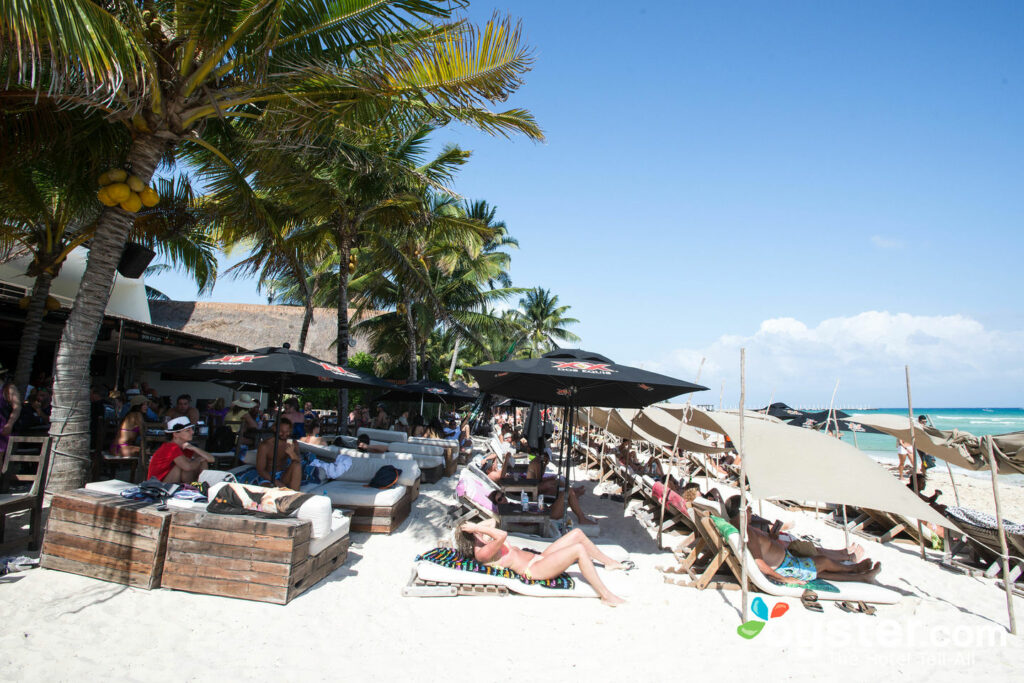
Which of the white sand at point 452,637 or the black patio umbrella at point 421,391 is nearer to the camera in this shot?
the white sand at point 452,637

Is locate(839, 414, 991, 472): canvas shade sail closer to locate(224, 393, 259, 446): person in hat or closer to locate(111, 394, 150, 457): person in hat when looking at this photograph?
locate(111, 394, 150, 457): person in hat

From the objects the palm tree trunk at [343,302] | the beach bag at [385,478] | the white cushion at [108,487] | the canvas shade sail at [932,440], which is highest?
the palm tree trunk at [343,302]

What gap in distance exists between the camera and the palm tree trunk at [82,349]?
5199 mm

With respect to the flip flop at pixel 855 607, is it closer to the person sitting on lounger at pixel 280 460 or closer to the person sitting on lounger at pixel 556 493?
the person sitting on lounger at pixel 556 493

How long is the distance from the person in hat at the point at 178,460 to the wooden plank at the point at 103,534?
2.68 ft

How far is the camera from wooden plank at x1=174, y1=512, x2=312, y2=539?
388cm

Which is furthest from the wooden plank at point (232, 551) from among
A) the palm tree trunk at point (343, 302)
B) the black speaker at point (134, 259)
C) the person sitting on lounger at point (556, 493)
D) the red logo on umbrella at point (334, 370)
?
the palm tree trunk at point (343, 302)

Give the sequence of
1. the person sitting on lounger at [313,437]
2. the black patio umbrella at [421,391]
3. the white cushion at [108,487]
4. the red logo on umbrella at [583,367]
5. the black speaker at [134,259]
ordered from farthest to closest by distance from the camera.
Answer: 1. the black patio umbrella at [421,391]
2. the person sitting on lounger at [313,437]
3. the black speaker at [134,259]
4. the red logo on umbrella at [583,367]
5. the white cushion at [108,487]

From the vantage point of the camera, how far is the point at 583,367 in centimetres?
544

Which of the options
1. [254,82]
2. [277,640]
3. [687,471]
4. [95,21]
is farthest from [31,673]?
[687,471]

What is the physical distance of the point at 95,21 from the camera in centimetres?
423

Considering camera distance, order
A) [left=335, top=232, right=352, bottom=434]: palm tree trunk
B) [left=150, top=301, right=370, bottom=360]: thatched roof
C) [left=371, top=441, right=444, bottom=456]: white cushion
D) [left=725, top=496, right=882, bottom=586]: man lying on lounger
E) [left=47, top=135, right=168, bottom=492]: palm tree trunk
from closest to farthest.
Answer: [left=725, top=496, right=882, bottom=586]: man lying on lounger < [left=47, top=135, right=168, bottom=492]: palm tree trunk < [left=371, top=441, right=444, bottom=456]: white cushion < [left=335, top=232, right=352, bottom=434]: palm tree trunk < [left=150, top=301, right=370, bottom=360]: thatched roof

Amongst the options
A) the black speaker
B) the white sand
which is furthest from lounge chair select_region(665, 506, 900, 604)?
the black speaker

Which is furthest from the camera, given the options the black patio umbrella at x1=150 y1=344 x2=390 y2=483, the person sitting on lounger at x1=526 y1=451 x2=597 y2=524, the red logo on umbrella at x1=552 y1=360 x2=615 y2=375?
the person sitting on lounger at x1=526 y1=451 x2=597 y2=524
